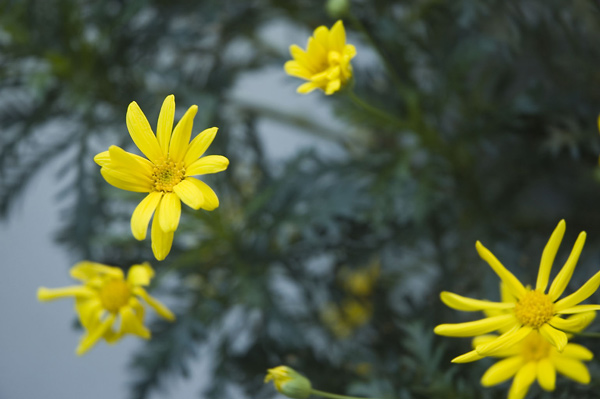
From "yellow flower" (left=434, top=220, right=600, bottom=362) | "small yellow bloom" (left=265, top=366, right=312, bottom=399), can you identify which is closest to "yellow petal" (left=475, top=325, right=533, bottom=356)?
"yellow flower" (left=434, top=220, right=600, bottom=362)

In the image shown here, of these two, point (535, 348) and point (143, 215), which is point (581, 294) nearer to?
point (535, 348)

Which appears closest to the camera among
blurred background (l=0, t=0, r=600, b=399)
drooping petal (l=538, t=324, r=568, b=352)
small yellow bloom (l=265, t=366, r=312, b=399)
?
drooping petal (l=538, t=324, r=568, b=352)

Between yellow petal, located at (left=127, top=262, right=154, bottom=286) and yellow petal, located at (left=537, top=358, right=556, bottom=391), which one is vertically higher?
yellow petal, located at (left=127, top=262, right=154, bottom=286)

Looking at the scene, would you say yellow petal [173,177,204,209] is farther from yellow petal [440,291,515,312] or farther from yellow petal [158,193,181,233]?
yellow petal [440,291,515,312]

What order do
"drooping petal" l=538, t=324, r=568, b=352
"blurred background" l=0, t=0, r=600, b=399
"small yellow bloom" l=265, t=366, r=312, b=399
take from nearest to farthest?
"drooping petal" l=538, t=324, r=568, b=352 → "small yellow bloom" l=265, t=366, r=312, b=399 → "blurred background" l=0, t=0, r=600, b=399

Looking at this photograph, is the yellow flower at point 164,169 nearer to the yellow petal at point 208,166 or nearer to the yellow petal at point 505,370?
the yellow petal at point 208,166

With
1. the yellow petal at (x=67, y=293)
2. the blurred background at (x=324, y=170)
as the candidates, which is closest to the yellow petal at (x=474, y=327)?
the blurred background at (x=324, y=170)
